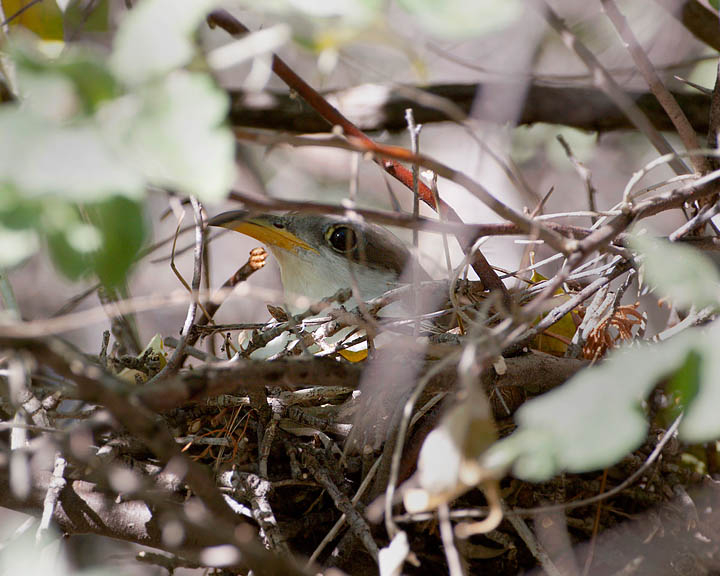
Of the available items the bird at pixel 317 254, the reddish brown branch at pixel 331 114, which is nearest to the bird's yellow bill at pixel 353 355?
the reddish brown branch at pixel 331 114

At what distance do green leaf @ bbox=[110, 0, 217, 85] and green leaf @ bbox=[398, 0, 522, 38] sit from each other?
0.20 meters

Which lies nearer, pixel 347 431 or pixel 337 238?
pixel 347 431

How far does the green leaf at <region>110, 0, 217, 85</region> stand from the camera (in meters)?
0.67

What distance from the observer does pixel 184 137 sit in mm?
663

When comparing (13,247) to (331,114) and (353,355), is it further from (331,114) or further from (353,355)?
(353,355)

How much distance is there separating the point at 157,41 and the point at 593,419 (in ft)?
1.82

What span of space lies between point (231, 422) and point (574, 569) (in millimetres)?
884

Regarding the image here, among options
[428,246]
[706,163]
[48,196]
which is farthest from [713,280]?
[428,246]

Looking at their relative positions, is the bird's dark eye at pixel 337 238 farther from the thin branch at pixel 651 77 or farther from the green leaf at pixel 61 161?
the green leaf at pixel 61 161

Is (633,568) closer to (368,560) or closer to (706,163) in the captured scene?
(368,560)

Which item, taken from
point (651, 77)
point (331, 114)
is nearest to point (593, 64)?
point (651, 77)

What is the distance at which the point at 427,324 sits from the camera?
1.92 m

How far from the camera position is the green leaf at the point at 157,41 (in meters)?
0.67

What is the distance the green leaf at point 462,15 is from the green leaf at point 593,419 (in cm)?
37
